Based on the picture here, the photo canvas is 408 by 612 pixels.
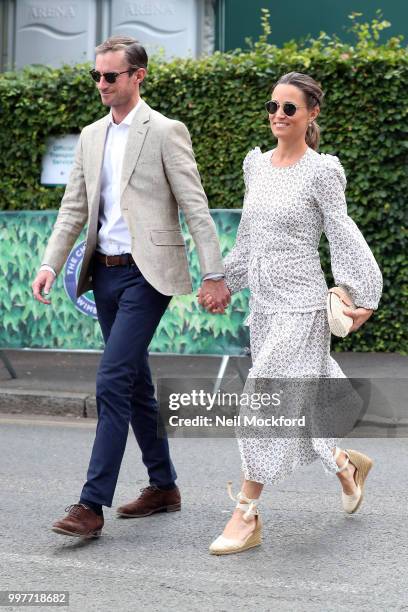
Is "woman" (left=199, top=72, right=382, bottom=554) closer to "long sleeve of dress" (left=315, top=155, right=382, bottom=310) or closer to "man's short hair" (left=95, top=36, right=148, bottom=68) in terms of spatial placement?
"long sleeve of dress" (left=315, top=155, right=382, bottom=310)

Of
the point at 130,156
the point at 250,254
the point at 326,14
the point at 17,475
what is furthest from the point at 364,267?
the point at 326,14

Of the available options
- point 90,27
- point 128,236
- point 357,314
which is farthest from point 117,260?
point 90,27

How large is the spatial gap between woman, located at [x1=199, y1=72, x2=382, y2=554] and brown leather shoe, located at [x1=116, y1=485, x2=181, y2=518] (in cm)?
62

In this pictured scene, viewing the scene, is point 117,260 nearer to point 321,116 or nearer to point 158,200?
point 158,200

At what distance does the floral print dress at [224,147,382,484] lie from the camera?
14.7 feet

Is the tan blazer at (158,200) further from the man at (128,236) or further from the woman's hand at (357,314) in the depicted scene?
the woman's hand at (357,314)

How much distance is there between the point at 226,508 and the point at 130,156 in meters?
1.65

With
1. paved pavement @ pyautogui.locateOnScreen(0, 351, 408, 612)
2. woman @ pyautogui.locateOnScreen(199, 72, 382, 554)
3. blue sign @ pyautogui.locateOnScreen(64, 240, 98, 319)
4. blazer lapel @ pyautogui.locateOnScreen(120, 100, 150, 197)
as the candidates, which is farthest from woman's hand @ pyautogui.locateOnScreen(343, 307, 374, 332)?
blue sign @ pyautogui.locateOnScreen(64, 240, 98, 319)

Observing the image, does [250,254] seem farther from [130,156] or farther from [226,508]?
[226,508]

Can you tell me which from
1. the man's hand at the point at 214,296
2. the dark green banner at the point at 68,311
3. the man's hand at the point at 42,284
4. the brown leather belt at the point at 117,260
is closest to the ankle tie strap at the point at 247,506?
the man's hand at the point at 214,296

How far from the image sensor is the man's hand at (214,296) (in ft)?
15.3

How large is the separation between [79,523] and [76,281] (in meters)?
4.15

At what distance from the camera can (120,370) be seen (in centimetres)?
459

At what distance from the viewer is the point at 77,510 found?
4.48 m
